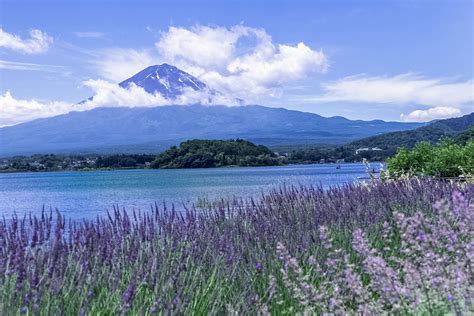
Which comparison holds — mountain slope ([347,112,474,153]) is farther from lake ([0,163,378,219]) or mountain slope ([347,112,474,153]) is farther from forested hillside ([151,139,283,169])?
lake ([0,163,378,219])

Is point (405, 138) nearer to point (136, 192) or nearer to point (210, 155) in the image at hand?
point (210, 155)

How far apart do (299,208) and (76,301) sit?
13.0ft

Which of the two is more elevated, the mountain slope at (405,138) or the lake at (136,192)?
the mountain slope at (405,138)

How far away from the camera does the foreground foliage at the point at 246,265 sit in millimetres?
3418

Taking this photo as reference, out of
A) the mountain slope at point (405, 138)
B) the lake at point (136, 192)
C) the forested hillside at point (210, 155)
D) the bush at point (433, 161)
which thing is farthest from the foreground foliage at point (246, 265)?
the forested hillside at point (210, 155)

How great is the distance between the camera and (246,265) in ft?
16.1

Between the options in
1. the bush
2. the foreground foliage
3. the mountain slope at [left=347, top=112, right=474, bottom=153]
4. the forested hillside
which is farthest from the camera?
the forested hillside

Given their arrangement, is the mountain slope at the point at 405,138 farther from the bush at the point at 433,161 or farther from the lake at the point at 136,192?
the bush at the point at 433,161

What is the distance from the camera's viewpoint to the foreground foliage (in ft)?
11.2

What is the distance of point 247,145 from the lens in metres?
109

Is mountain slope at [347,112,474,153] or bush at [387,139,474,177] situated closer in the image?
bush at [387,139,474,177]

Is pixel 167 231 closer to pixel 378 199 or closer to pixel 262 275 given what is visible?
pixel 262 275

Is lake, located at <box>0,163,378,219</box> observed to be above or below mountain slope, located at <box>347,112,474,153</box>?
below

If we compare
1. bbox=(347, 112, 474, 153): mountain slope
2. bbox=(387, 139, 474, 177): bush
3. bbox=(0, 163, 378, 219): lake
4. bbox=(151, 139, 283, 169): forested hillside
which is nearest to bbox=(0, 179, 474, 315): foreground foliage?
bbox=(0, 163, 378, 219): lake
